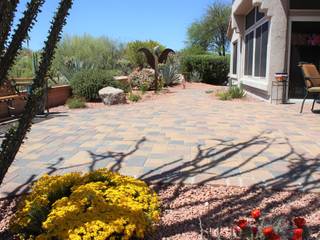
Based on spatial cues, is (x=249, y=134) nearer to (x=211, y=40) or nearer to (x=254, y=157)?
(x=254, y=157)

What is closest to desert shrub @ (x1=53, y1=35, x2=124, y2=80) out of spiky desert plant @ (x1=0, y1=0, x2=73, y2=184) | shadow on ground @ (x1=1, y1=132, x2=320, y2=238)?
shadow on ground @ (x1=1, y1=132, x2=320, y2=238)

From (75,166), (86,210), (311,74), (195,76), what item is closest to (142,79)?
(195,76)

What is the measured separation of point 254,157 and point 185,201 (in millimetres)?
1657

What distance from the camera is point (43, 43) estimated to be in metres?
2.51

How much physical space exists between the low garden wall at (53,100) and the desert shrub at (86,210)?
5561 millimetres

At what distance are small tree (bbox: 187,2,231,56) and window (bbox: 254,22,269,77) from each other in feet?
99.2

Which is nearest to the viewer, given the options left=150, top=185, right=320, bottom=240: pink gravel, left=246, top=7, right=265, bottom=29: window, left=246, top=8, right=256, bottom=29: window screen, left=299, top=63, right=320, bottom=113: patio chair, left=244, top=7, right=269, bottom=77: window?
left=150, top=185, right=320, bottom=240: pink gravel

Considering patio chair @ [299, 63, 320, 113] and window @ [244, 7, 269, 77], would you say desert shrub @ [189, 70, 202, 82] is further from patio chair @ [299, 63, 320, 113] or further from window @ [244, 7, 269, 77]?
patio chair @ [299, 63, 320, 113]

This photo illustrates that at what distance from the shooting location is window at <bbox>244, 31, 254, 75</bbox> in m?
14.7

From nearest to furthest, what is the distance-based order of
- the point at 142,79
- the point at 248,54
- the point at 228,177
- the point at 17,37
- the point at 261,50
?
the point at 17,37, the point at 228,177, the point at 261,50, the point at 248,54, the point at 142,79

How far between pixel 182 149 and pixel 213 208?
200 centimetres

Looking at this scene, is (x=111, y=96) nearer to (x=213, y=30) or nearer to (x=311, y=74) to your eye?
(x=311, y=74)

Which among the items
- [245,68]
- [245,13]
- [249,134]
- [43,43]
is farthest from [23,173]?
[245,13]

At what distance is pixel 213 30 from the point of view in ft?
145
